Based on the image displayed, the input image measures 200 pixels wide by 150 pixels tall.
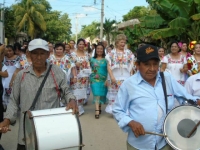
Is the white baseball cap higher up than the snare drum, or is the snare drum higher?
the white baseball cap

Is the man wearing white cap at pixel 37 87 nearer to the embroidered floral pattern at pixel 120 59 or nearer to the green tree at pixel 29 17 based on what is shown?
the embroidered floral pattern at pixel 120 59

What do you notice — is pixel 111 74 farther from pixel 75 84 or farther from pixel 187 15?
pixel 187 15

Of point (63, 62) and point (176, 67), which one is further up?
point (63, 62)

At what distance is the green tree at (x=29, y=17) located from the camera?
47.9 metres

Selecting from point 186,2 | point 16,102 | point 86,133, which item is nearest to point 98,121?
point 86,133

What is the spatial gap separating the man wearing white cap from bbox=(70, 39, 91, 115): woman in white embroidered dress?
4.52 meters

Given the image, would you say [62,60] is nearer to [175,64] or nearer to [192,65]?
[175,64]

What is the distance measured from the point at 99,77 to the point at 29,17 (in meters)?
43.1

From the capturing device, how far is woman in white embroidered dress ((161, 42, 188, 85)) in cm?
776

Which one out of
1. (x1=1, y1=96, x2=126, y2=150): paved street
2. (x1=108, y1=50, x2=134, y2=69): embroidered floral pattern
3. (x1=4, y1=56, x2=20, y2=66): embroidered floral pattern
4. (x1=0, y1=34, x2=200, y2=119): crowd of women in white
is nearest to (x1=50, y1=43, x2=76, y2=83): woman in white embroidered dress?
(x1=0, y1=34, x2=200, y2=119): crowd of women in white

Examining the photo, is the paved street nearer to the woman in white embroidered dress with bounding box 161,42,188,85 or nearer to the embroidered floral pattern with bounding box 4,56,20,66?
the embroidered floral pattern with bounding box 4,56,20,66

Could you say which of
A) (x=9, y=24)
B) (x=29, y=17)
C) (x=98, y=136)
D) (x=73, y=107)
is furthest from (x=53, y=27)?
(x=73, y=107)

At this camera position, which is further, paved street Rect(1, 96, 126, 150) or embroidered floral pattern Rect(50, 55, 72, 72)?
embroidered floral pattern Rect(50, 55, 72, 72)

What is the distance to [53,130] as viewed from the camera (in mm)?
2840
